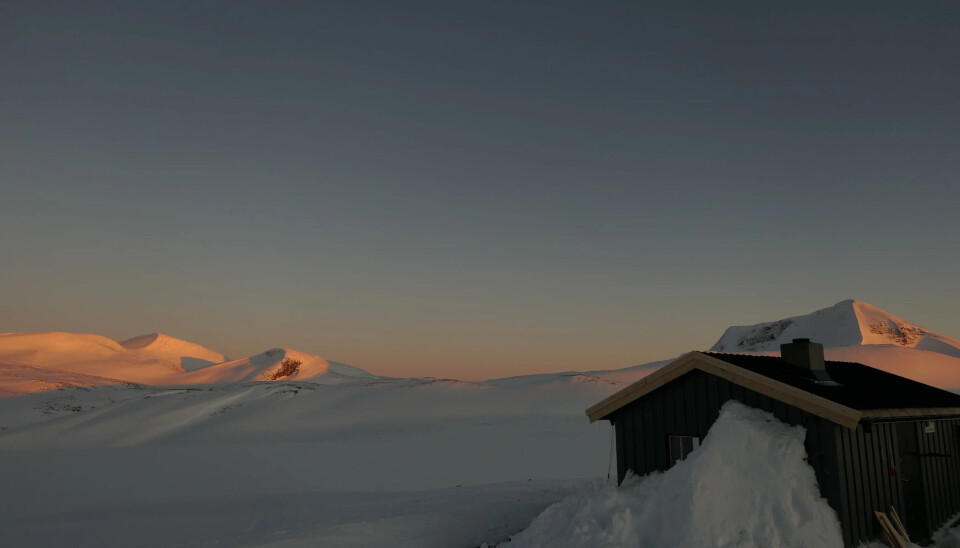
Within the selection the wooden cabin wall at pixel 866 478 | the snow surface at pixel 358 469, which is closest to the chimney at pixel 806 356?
the wooden cabin wall at pixel 866 478

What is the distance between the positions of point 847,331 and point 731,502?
81.0 meters

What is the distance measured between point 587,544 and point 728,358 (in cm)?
479

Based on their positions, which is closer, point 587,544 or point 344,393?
point 587,544

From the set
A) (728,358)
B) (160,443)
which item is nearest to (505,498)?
(728,358)

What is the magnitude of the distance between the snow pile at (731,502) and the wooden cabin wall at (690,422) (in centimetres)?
18

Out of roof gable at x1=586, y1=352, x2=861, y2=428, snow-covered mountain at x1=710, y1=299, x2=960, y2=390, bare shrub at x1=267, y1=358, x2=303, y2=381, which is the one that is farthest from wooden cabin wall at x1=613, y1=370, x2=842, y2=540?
bare shrub at x1=267, y1=358, x2=303, y2=381

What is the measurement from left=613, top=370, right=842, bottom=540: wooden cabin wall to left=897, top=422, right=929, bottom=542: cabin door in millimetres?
2727

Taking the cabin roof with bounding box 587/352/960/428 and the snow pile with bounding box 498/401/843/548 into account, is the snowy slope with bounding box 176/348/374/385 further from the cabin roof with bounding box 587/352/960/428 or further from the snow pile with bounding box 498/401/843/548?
the snow pile with bounding box 498/401/843/548

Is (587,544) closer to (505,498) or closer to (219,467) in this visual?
(505,498)

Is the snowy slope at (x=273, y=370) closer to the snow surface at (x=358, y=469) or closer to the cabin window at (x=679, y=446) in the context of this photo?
the snow surface at (x=358, y=469)

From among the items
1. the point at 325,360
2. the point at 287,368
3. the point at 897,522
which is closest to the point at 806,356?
the point at 897,522

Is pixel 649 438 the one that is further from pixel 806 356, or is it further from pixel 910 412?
pixel 910 412

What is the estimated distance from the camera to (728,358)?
11.9 meters

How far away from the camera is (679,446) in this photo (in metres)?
12.7
